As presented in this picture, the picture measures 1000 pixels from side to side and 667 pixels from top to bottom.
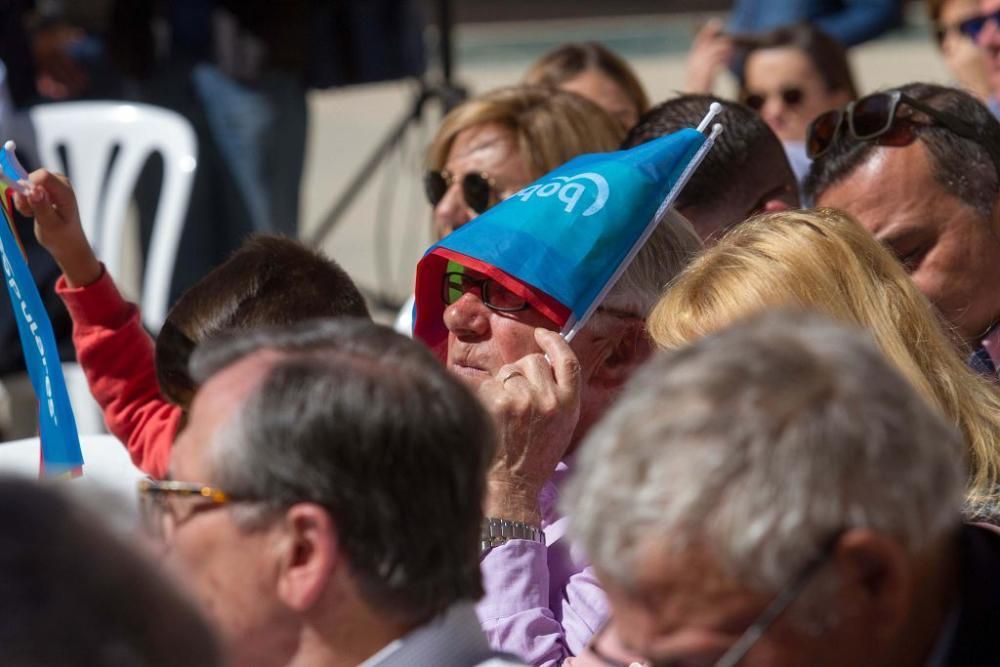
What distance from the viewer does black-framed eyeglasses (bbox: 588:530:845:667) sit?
130 centimetres

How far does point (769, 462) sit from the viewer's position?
129 centimetres

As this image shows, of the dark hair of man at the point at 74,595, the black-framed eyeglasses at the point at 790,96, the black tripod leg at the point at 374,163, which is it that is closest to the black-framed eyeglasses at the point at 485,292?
the dark hair of man at the point at 74,595

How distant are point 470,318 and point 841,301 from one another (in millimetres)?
658

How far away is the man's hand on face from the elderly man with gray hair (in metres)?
0.83

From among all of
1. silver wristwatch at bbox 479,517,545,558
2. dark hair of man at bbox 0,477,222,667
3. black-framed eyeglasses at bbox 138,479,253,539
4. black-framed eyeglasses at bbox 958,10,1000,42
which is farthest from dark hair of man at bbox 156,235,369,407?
black-framed eyeglasses at bbox 958,10,1000,42

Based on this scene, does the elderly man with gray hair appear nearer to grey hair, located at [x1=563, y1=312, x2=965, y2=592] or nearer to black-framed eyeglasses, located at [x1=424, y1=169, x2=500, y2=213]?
grey hair, located at [x1=563, y1=312, x2=965, y2=592]

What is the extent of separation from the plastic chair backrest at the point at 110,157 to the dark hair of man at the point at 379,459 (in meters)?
3.39

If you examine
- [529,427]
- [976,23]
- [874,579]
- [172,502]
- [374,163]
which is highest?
[874,579]

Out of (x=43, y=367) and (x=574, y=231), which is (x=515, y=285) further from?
(x=43, y=367)

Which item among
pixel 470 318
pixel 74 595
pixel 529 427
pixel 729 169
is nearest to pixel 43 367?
pixel 470 318

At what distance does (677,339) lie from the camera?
6.97 ft

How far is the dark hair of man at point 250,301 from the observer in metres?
2.52

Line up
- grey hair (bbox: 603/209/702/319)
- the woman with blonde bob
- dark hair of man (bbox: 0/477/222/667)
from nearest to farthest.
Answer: dark hair of man (bbox: 0/477/222/667), the woman with blonde bob, grey hair (bbox: 603/209/702/319)

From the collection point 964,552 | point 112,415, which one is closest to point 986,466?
point 964,552
